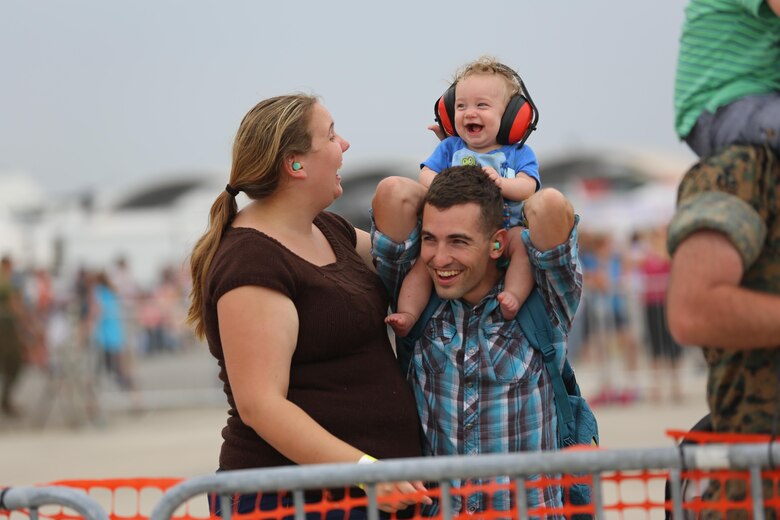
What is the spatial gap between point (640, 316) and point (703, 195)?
33.5ft

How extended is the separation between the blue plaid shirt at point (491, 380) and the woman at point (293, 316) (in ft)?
0.32

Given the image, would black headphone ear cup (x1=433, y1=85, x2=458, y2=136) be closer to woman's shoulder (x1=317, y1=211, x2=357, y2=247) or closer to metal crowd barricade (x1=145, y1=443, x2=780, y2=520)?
woman's shoulder (x1=317, y1=211, x2=357, y2=247)

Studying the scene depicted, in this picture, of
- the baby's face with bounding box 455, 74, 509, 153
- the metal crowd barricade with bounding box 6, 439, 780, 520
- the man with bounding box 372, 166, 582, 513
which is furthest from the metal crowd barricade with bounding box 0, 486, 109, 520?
the baby's face with bounding box 455, 74, 509, 153

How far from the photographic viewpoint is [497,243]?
3248 millimetres

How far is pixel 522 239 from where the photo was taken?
321 centimetres

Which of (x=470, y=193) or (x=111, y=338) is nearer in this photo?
(x=470, y=193)

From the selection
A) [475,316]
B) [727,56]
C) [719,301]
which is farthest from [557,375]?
[727,56]

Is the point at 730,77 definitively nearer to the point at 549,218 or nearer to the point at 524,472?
the point at 549,218

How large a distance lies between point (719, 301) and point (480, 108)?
130 cm

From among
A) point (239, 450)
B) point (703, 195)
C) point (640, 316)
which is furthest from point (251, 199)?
point (640, 316)

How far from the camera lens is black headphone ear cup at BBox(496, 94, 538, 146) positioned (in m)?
3.44

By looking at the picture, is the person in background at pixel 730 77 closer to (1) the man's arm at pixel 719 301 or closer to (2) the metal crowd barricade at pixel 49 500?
(1) the man's arm at pixel 719 301

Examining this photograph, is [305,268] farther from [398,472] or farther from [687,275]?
[687,275]

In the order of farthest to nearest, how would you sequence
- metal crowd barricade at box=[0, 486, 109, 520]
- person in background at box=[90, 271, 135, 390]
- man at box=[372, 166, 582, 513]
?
person in background at box=[90, 271, 135, 390] < man at box=[372, 166, 582, 513] < metal crowd barricade at box=[0, 486, 109, 520]
